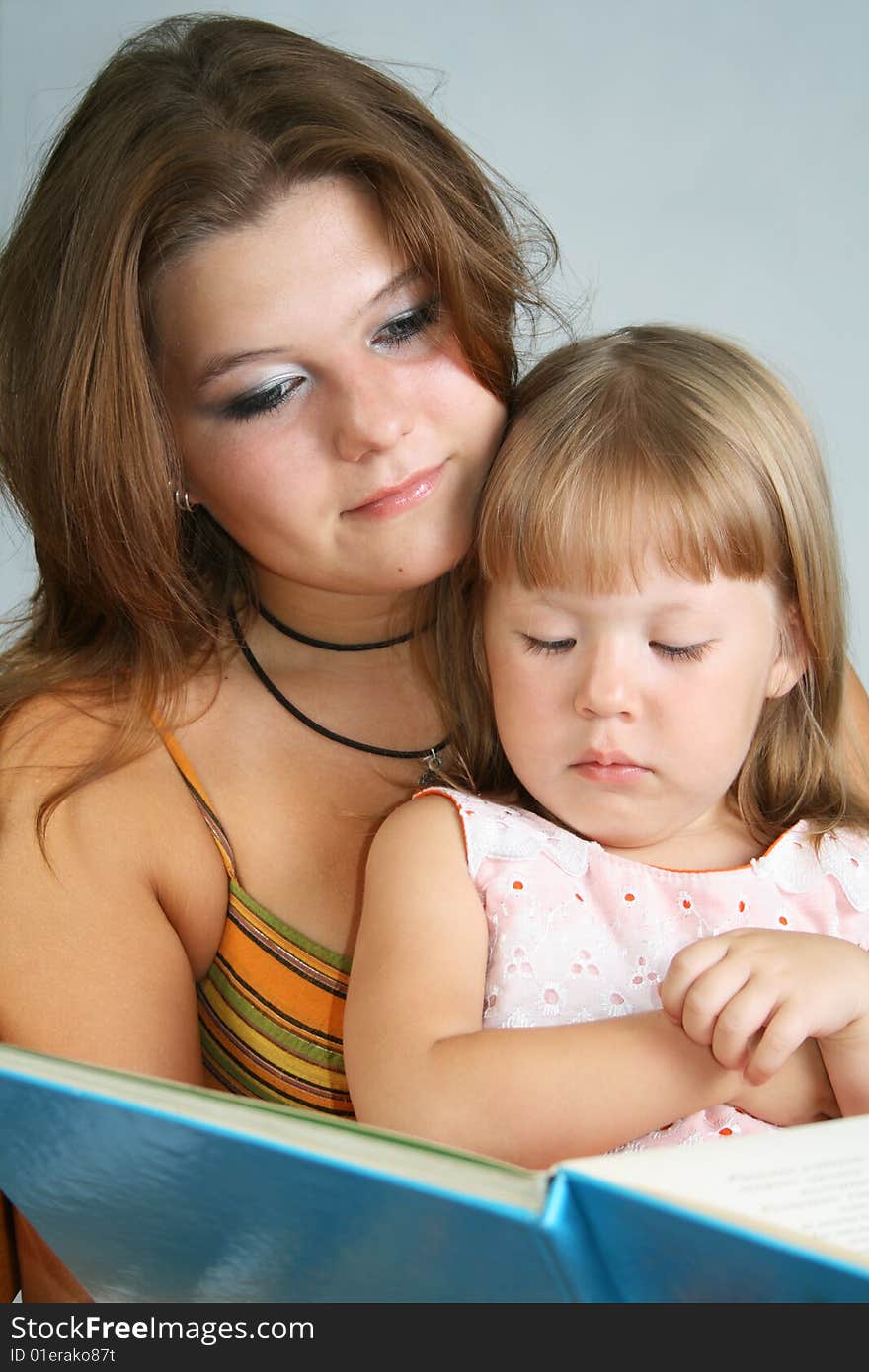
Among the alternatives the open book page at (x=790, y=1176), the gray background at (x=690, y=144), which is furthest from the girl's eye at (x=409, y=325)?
the gray background at (x=690, y=144)

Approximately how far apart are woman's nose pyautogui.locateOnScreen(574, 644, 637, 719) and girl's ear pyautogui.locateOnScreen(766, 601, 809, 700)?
7.0 inches

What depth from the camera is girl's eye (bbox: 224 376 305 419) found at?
112 cm

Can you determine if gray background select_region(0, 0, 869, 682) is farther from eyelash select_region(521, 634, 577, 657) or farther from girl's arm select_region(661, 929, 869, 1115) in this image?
girl's arm select_region(661, 929, 869, 1115)

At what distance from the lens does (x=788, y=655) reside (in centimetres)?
115

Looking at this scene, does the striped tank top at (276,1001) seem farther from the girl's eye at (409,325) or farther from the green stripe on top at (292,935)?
the girl's eye at (409,325)

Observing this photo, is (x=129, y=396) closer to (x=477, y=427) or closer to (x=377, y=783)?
(x=477, y=427)

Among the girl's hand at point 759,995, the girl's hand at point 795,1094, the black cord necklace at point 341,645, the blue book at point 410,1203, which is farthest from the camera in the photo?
the black cord necklace at point 341,645

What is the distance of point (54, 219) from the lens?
120 centimetres

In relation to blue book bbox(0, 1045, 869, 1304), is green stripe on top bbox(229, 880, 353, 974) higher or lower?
lower

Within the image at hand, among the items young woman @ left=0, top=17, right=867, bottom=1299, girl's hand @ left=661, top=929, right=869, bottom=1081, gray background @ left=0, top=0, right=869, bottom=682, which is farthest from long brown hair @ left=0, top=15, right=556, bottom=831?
gray background @ left=0, top=0, right=869, bottom=682

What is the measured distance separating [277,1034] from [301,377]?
553 mm

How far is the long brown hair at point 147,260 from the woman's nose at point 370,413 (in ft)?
0.33

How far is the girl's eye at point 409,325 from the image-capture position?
114cm

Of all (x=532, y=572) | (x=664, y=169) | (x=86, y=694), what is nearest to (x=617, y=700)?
(x=532, y=572)
